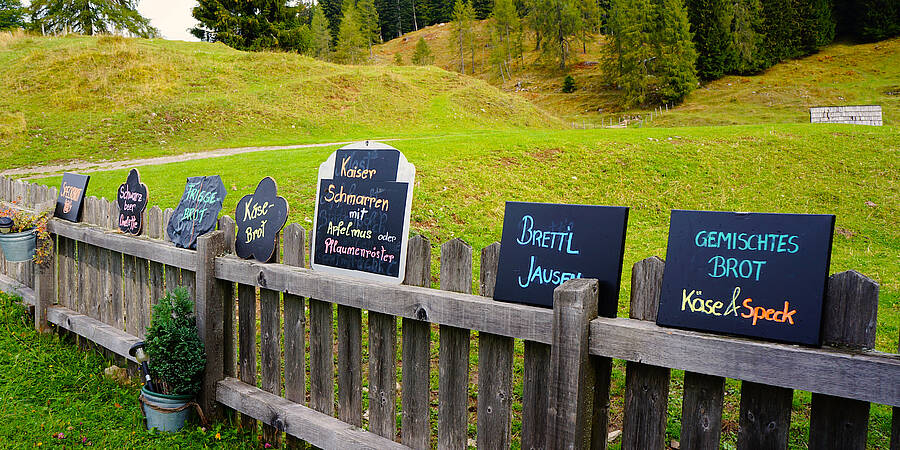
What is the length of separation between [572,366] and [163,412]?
2904 mm

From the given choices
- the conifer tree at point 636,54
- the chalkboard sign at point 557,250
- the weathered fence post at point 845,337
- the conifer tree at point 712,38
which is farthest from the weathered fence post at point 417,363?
the conifer tree at point 712,38

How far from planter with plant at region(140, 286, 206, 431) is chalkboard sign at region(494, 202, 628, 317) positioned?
7.68ft

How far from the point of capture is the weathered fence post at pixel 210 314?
3.90 metres

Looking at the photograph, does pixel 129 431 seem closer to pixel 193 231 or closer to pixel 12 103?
pixel 193 231

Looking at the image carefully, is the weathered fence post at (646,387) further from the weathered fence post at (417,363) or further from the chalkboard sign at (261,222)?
the chalkboard sign at (261,222)

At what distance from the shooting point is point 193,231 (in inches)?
165

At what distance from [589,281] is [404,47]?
9819 centimetres

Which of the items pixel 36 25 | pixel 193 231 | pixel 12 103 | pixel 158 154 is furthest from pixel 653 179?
pixel 36 25

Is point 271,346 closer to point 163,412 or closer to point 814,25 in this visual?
point 163,412

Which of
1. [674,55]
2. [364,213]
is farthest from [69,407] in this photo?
[674,55]

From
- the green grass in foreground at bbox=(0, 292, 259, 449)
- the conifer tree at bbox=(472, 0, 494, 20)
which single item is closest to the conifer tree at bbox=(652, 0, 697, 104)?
the green grass in foreground at bbox=(0, 292, 259, 449)

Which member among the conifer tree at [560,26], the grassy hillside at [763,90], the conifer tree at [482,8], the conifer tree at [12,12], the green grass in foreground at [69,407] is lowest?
the green grass in foreground at [69,407]

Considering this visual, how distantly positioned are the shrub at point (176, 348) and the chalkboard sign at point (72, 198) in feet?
7.50

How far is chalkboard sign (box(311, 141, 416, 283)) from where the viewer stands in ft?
10.4
